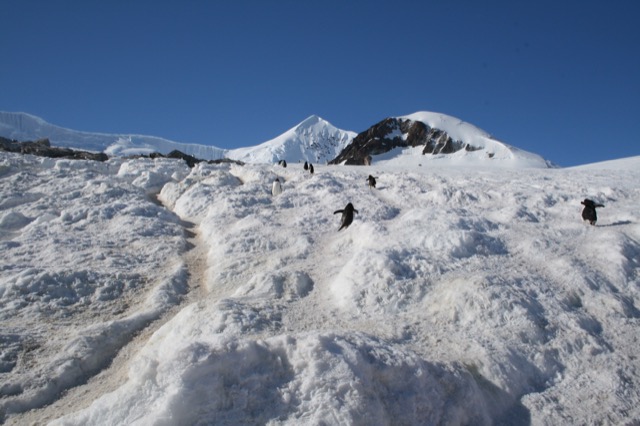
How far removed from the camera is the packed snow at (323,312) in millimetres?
7578

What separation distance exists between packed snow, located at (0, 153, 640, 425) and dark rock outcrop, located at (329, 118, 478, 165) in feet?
266

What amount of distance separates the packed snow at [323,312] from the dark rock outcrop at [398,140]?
81060 millimetres

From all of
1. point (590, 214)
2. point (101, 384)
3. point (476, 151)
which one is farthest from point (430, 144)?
point (101, 384)

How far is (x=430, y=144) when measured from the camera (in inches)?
4114

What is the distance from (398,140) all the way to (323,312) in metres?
103

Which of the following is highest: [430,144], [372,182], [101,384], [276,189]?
[430,144]

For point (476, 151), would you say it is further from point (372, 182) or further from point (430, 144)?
point (372, 182)

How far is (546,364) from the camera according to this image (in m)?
10.3

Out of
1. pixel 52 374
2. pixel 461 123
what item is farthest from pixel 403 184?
pixel 461 123

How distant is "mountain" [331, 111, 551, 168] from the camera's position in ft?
310

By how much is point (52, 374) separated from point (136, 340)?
6.56 feet

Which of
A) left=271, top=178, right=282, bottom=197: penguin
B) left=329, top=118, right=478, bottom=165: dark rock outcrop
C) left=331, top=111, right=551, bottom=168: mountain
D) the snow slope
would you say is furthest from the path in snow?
left=329, top=118, right=478, bottom=165: dark rock outcrop

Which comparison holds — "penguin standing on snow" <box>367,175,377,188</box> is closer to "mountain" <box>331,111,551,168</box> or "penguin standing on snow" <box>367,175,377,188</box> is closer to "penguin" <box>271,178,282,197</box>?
"penguin" <box>271,178,282,197</box>

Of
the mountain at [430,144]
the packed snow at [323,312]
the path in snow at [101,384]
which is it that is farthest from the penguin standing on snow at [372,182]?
the mountain at [430,144]
